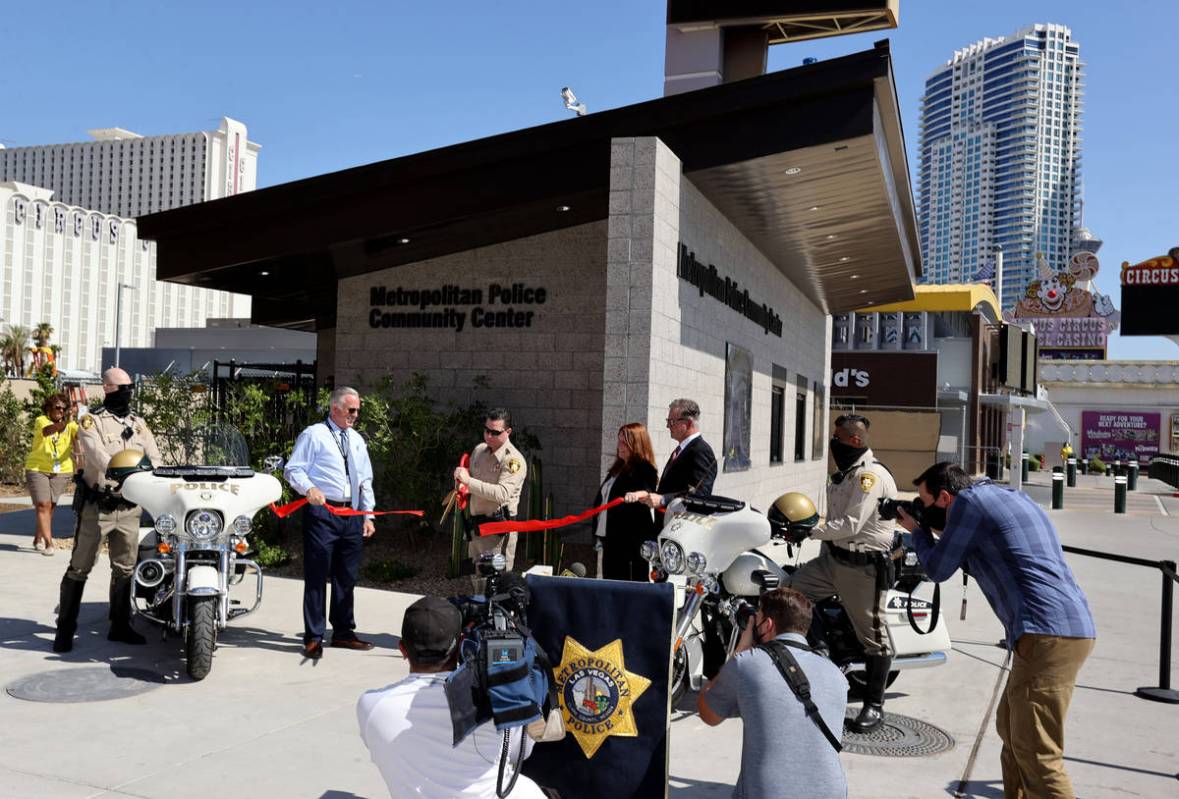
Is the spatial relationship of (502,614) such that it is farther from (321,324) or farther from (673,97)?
(321,324)

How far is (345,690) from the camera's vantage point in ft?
20.6

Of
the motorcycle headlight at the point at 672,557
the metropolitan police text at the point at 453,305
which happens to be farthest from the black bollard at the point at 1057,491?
the motorcycle headlight at the point at 672,557

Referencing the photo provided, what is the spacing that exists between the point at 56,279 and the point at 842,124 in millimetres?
171184

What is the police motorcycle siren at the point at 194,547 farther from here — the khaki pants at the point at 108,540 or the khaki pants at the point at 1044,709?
the khaki pants at the point at 1044,709

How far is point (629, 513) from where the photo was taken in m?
6.86

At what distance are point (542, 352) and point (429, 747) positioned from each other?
375 inches

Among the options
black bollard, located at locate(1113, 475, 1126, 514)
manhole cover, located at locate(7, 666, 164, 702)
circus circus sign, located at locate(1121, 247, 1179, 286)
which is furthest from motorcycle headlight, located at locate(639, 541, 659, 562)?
circus circus sign, located at locate(1121, 247, 1179, 286)

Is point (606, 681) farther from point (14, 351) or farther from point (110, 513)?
point (14, 351)

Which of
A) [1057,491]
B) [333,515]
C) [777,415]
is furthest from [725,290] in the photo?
[1057,491]

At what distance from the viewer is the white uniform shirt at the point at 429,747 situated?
2.90 metres

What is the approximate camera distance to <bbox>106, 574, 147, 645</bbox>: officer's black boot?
285 inches

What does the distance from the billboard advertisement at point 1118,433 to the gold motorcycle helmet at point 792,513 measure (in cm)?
6647

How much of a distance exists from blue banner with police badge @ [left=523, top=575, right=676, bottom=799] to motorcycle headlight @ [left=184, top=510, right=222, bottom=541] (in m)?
3.30

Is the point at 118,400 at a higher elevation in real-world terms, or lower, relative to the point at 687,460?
higher
